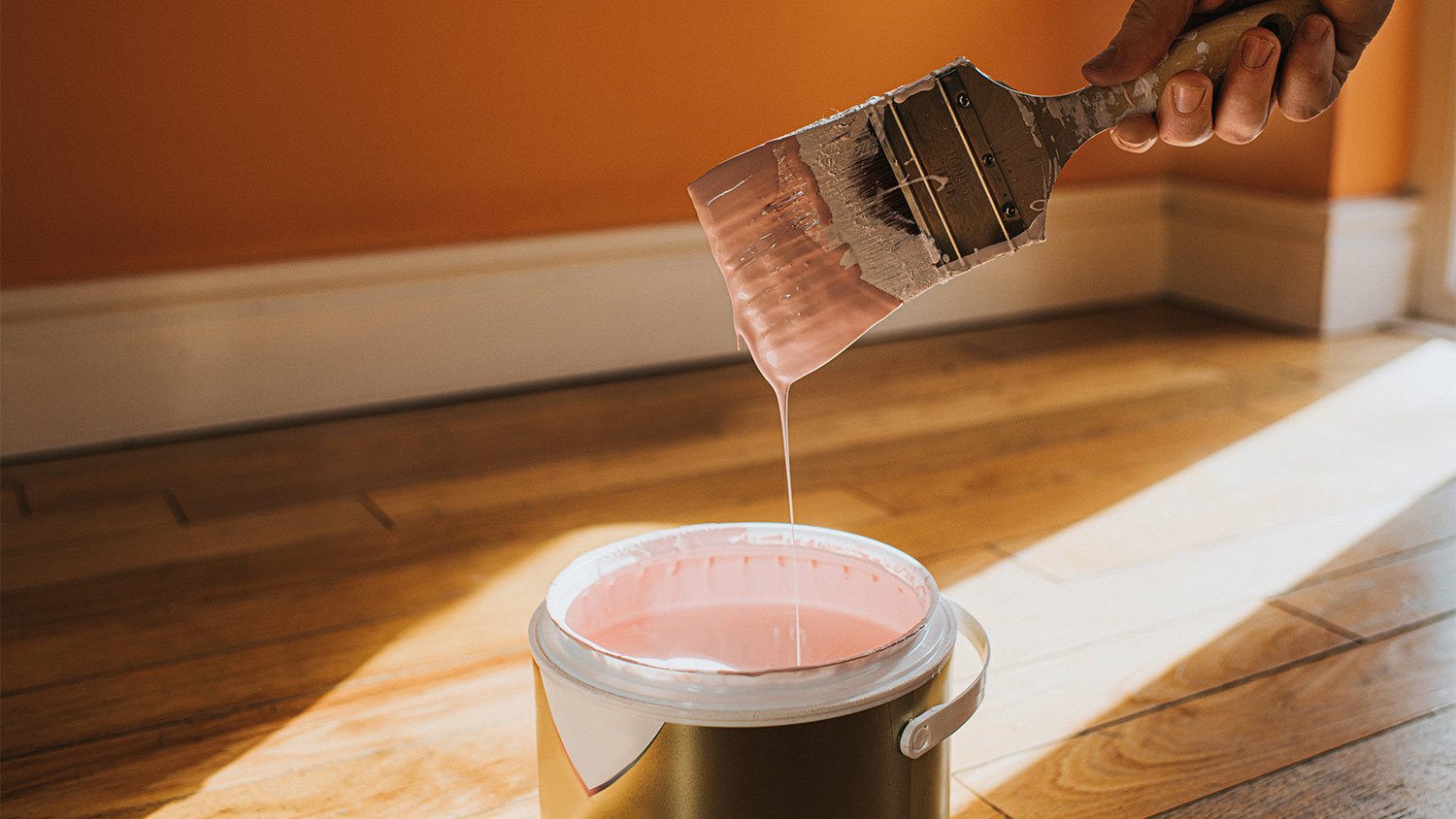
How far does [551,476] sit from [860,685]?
104 centimetres

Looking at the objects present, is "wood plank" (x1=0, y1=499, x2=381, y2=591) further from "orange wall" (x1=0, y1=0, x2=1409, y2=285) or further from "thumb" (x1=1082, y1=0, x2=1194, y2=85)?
"thumb" (x1=1082, y1=0, x2=1194, y2=85)

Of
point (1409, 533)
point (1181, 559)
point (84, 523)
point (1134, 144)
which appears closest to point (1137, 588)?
point (1181, 559)

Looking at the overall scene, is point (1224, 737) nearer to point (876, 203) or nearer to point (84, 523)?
point (876, 203)

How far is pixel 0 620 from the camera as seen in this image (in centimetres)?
134

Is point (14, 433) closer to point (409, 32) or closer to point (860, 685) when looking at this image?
point (409, 32)

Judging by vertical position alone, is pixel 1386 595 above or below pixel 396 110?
below

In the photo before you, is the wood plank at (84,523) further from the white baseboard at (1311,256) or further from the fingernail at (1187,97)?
the white baseboard at (1311,256)

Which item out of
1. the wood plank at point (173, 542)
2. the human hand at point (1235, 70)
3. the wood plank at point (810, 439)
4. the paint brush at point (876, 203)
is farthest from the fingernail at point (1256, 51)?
the wood plank at point (173, 542)

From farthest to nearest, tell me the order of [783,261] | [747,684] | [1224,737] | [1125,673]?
1. [1125,673]
2. [1224,737]
3. [783,261]
4. [747,684]

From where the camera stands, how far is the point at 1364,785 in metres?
1.01

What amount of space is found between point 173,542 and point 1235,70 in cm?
122

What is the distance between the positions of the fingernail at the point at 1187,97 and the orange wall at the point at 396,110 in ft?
4.36

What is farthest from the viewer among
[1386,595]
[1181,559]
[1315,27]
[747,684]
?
[1181,559]

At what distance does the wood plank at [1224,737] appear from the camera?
3.35 feet
